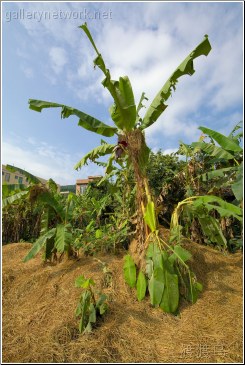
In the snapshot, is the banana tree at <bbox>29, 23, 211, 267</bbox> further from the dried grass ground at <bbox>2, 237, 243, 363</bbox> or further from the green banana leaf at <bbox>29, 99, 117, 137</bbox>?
the dried grass ground at <bbox>2, 237, 243, 363</bbox>

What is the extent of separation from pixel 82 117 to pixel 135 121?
1004 millimetres

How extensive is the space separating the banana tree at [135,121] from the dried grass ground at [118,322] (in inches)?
38.2

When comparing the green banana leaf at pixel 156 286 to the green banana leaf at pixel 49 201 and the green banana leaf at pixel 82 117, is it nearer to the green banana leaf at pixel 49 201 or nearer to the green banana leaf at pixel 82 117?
the green banana leaf at pixel 49 201

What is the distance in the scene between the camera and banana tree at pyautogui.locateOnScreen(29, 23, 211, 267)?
13.6 feet

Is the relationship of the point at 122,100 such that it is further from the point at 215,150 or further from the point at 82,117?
the point at 215,150

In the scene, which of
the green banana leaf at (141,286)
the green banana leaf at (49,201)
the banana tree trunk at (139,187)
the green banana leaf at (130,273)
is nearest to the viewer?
the green banana leaf at (141,286)

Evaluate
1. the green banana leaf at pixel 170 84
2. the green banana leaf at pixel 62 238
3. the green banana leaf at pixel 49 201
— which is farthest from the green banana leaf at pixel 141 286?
the green banana leaf at pixel 170 84

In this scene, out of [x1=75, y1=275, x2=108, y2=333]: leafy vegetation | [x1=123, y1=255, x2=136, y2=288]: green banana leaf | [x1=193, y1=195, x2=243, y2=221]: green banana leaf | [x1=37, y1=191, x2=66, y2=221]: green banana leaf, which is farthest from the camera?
[x1=37, y1=191, x2=66, y2=221]: green banana leaf

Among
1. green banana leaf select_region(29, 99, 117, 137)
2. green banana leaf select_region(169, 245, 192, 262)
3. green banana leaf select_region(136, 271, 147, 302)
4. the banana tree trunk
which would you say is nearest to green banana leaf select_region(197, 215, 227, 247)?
green banana leaf select_region(169, 245, 192, 262)

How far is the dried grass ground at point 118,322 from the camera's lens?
111 inches

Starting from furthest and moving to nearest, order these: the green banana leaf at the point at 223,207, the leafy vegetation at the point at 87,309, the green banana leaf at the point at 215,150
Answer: the green banana leaf at the point at 215,150 → the green banana leaf at the point at 223,207 → the leafy vegetation at the point at 87,309

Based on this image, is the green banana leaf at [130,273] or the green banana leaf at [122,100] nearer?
the green banana leaf at [130,273]

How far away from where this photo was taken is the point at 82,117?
467 centimetres

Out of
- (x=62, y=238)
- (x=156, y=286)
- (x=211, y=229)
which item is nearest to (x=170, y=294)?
(x=156, y=286)
